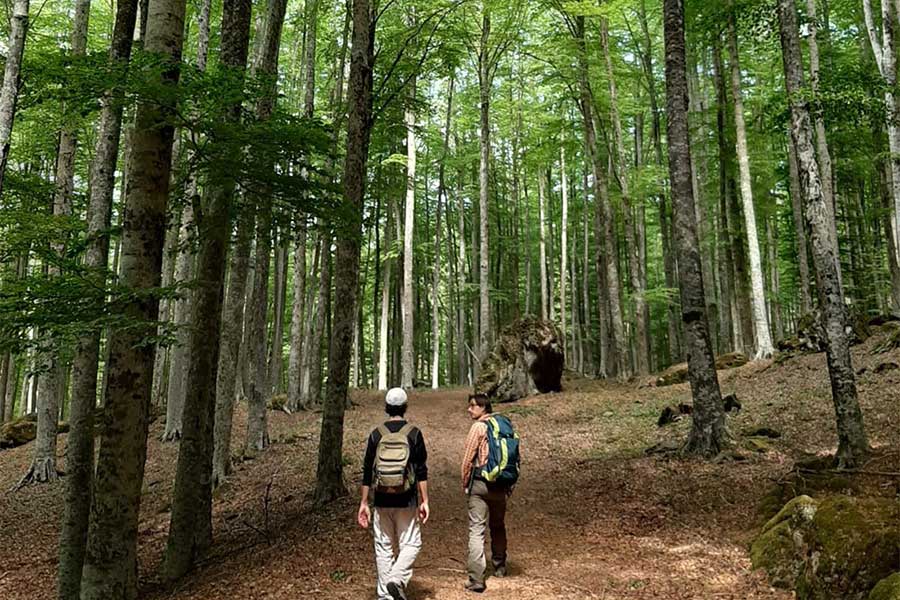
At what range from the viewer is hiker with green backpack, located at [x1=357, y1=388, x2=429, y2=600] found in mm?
4598

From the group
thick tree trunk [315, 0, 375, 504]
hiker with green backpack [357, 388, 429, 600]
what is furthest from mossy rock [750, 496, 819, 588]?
thick tree trunk [315, 0, 375, 504]

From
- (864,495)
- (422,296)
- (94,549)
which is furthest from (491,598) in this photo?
(422,296)

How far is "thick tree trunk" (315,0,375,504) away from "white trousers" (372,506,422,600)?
3.50m

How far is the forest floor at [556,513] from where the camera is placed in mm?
5395

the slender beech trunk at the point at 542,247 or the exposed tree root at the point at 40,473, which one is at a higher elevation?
the slender beech trunk at the point at 542,247

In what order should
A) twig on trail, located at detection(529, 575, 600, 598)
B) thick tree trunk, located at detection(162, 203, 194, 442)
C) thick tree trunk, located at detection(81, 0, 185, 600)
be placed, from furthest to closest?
thick tree trunk, located at detection(162, 203, 194, 442) → twig on trail, located at detection(529, 575, 600, 598) → thick tree trunk, located at detection(81, 0, 185, 600)

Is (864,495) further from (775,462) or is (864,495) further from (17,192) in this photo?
(17,192)

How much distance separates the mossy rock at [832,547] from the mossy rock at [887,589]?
9.1 inches

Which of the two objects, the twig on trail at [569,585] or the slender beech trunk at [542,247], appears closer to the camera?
the twig on trail at [569,585]

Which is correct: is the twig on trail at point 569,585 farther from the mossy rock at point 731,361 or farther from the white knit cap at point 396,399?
the mossy rock at point 731,361

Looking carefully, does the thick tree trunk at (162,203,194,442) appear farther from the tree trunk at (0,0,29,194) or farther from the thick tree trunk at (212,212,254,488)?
the tree trunk at (0,0,29,194)

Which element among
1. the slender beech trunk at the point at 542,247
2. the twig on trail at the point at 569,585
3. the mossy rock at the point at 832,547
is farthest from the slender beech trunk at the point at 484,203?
the mossy rock at the point at 832,547

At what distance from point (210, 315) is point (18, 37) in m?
4.28

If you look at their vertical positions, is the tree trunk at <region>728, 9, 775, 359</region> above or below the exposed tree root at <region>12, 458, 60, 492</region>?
above
